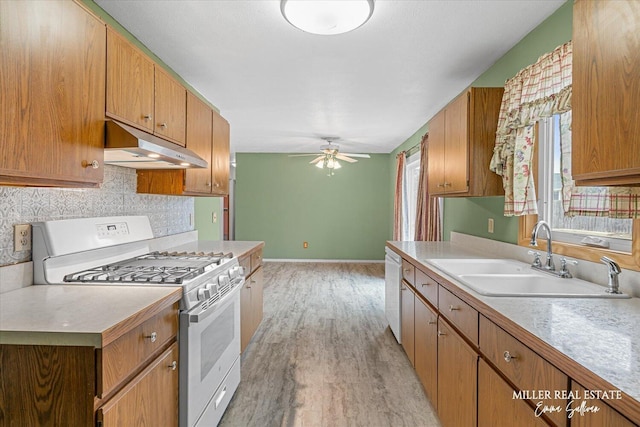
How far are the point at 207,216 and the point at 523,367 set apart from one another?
3485mm

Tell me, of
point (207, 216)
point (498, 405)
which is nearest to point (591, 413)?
point (498, 405)

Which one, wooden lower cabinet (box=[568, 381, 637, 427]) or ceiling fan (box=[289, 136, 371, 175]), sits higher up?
ceiling fan (box=[289, 136, 371, 175])

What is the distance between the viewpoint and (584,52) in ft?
3.92

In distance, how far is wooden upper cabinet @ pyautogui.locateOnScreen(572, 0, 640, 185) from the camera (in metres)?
1.01

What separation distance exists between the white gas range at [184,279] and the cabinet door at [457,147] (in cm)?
167

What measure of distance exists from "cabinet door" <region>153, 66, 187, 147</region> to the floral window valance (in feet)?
6.92

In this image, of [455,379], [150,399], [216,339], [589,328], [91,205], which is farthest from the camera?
[91,205]

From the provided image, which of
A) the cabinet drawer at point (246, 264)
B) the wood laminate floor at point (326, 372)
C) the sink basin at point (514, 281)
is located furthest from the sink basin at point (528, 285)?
the cabinet drawer at point (246, 264)

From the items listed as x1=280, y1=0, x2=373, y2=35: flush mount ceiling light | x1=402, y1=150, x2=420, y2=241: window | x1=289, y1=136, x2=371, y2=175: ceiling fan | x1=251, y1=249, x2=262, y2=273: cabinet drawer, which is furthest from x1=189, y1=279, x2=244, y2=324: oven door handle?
x1=402, y1=150, x2=420, y2=241: window

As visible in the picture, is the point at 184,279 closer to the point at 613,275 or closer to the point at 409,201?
the point at 613,275

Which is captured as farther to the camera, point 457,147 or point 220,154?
point 220,154

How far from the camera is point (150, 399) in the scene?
1.28 metres

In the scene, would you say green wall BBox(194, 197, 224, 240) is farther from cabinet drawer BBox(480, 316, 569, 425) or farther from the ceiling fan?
cabinet drawer BBox(480, 316, 569, 425)

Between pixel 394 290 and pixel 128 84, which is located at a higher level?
pixel 128 84
